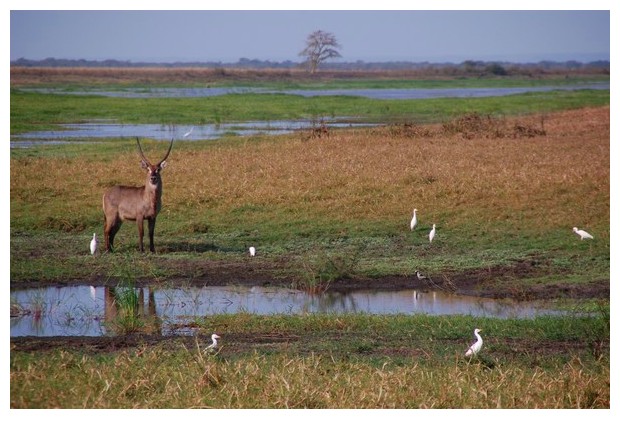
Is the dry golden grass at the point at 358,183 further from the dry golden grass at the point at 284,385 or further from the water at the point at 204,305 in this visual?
the dry golden grass at the point at 284,385

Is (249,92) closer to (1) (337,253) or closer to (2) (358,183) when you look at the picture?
(2) (358,183)

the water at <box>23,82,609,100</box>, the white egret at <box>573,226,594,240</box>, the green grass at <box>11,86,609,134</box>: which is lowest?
the white egret at <box>573,226,594,240</box>

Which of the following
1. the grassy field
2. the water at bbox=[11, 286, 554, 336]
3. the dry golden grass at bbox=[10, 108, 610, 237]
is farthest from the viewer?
the dry golden grass at bbox=[10, 108, 610, 237]

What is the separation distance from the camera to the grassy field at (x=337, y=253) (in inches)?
257

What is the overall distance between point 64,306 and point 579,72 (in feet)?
289

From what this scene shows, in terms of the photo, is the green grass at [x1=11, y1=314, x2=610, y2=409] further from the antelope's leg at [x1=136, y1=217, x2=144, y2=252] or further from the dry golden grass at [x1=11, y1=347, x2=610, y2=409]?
the antelope's leg at [x1=136, y1=217, x2=144, y2=252]

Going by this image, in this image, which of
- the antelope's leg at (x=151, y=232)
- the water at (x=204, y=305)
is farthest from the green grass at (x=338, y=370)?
the antelope's leg at (x=151, y=232)

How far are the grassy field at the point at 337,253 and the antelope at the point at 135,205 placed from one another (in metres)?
0.31

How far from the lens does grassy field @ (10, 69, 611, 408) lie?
6.52 metres

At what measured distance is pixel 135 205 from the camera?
11883 millimetres

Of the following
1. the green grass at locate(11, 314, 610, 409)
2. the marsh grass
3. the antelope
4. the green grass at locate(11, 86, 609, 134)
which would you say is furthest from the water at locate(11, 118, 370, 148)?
the green grass at locate(11, 314, 610, 409)

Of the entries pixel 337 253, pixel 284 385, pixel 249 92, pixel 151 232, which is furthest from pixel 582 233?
pixel 249 92

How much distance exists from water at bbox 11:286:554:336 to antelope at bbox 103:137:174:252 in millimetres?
1650
